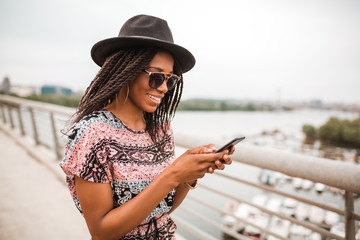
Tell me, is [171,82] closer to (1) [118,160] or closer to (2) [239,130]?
(1) [118,160]

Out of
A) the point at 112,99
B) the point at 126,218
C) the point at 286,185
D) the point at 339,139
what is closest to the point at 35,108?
the point at 112,99

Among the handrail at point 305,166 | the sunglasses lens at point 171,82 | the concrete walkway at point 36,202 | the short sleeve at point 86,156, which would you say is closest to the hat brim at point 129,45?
the sunglasses lens at point 171,82

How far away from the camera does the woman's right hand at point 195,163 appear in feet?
2.54

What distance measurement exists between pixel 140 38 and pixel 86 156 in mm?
512

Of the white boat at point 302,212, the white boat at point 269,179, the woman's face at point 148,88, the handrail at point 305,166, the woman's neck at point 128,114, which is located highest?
the woman's face at point 148,88

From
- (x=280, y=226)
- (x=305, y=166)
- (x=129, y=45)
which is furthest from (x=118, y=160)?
(x=280, y=226)

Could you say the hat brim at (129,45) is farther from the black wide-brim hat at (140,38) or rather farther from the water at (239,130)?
the water at (239,130)

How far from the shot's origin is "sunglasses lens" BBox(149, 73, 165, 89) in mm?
1009

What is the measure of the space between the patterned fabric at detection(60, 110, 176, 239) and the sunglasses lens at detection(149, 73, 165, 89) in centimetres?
22

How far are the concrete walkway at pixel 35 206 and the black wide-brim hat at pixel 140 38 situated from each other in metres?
2.08

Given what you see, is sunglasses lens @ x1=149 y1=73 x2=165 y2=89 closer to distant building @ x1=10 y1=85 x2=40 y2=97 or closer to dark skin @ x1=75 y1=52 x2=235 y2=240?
dark skin @ x1=75 y1=52 x2=235 y2=240

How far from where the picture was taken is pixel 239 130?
6444 centimetres

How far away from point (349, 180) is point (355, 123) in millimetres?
72392

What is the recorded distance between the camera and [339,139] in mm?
58344
